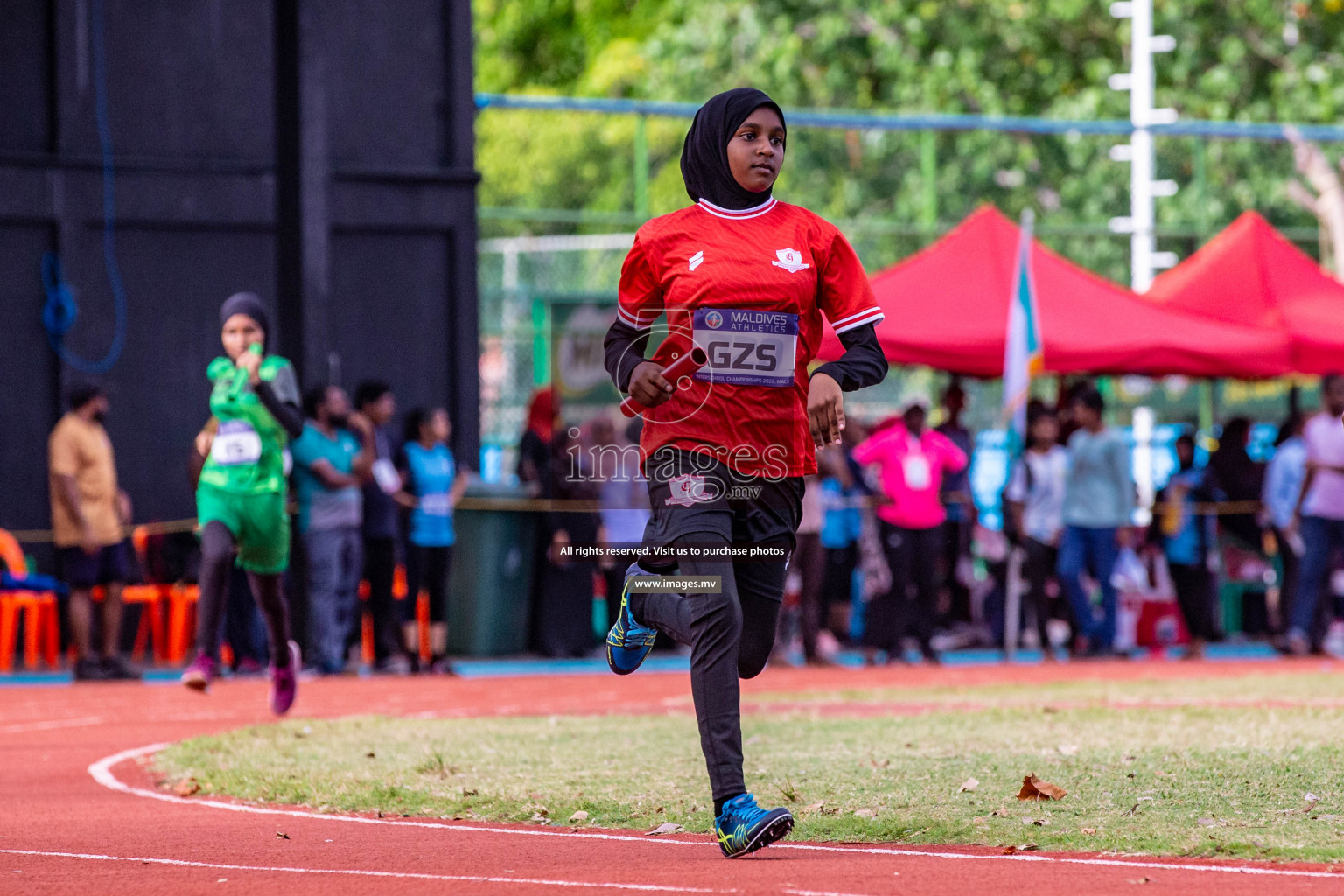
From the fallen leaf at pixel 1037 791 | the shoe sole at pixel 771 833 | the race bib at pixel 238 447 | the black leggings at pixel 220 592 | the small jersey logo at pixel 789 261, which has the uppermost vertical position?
the small jersey logo at pixel 789 261

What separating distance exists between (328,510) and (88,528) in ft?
5.96

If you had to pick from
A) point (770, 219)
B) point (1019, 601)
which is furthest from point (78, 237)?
point (770, 219)

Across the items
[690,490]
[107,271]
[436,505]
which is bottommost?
[436,505]

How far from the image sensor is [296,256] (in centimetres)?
1515

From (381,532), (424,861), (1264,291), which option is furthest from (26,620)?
(424,861)

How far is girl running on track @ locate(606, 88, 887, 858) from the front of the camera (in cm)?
640

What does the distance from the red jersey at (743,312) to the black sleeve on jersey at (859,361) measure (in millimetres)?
46

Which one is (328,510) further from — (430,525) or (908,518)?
(908,518)

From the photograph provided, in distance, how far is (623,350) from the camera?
6.69 metres

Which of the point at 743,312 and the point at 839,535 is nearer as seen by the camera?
the point at 743,312

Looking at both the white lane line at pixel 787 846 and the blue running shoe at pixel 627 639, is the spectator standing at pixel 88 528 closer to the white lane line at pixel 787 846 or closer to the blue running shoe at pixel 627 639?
the white lane line at pixel 787 846

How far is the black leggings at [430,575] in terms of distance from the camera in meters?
16.8

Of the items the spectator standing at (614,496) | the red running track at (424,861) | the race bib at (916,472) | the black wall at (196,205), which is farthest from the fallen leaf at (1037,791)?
the black wall at (196,205)

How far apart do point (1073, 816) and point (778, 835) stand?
1.36 metres
